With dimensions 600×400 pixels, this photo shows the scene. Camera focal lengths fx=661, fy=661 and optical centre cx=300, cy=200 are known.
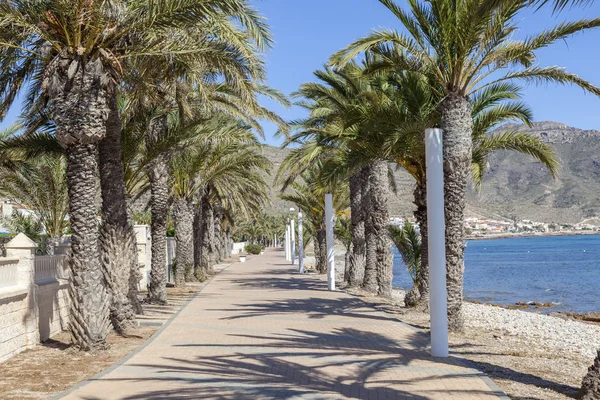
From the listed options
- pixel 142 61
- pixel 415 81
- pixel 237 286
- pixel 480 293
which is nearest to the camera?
pixel 142 61

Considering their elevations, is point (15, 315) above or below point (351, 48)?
below

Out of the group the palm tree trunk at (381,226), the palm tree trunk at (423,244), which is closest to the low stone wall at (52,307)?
the palm tree trunk at (423,244)

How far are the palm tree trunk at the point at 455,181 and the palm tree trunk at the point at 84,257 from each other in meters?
6.29

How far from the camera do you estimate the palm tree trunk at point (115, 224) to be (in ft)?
41.0

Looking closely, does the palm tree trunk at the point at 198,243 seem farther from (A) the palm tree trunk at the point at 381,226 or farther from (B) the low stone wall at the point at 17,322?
(B) the low stone wall at the point at 17,322

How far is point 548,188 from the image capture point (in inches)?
6978

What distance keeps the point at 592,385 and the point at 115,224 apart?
353 inches

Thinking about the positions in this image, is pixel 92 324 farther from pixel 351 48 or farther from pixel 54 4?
pixel 351 48

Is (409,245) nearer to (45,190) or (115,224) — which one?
(115,224)

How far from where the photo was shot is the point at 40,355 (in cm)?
1060

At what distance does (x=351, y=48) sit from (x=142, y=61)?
13.0ft

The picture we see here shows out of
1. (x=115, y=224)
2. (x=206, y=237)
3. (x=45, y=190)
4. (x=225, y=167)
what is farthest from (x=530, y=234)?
(x=115, y=224)

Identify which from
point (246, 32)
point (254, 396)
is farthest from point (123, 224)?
point (254, 396)

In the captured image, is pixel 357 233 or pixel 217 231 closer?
pixel 357 233
